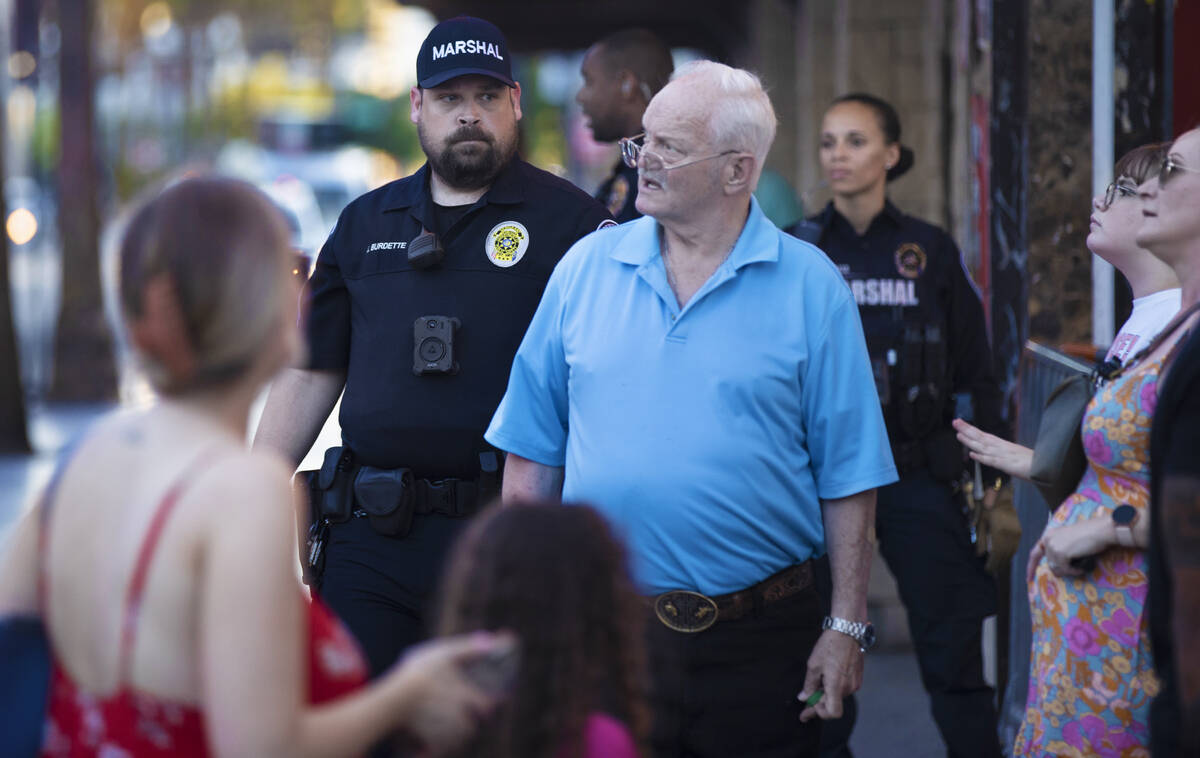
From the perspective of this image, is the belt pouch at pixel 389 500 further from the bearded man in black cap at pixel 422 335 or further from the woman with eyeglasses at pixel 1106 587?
the woman with eyeglasses at pixel 1106 587

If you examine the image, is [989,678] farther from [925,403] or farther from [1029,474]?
[1029,474]

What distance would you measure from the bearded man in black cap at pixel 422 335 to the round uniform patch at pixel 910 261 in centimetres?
142

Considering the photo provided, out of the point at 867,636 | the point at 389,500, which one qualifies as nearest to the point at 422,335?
the point at 389,500

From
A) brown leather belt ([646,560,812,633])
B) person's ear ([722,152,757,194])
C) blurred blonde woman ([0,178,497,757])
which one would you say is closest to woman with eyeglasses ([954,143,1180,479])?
brown leather belt ([646,560,812,633])

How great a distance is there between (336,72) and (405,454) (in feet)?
235

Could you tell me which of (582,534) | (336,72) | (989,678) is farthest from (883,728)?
(336,72)

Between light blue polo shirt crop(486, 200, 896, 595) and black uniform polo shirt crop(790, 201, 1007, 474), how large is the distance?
70.1 inches

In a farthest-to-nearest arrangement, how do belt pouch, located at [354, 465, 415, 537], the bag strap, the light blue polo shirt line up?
belt pouch, located at [354, 465, 415, 537] → the light blue polo shirt → the bag strap

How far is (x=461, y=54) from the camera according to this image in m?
4.02

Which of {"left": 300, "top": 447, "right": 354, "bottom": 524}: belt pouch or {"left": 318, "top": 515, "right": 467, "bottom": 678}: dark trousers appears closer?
{"left": 318, "top": 515, "right": 467, "bottom": 678}: dark trousers

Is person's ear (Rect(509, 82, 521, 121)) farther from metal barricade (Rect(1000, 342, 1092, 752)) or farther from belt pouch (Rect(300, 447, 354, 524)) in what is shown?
metal barricade (Rect(1000, 342, 1092, 752))

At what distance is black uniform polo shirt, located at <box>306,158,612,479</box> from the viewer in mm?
3824

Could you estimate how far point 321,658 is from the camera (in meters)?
1.91

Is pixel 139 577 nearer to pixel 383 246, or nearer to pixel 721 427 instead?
pixel 721 427
